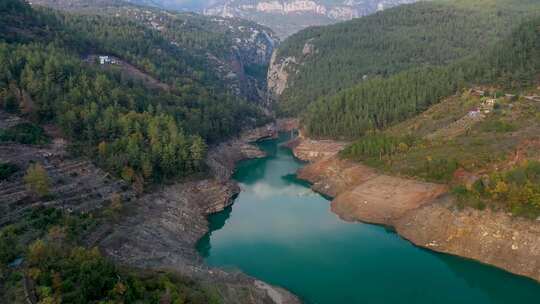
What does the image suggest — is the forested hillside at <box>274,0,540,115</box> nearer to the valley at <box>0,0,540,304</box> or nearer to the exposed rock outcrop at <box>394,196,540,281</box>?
the valley at <box>0,0,540,304</box>

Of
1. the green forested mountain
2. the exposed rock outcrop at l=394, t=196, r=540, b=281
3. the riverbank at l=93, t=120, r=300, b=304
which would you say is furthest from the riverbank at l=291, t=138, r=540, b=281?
the green forested mountain

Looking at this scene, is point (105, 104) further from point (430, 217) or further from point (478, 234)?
point (478, 234)

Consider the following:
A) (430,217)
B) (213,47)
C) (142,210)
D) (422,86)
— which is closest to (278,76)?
(213,47)

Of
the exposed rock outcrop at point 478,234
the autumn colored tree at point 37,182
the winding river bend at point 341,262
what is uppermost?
the autumn colored tree at point 37,182

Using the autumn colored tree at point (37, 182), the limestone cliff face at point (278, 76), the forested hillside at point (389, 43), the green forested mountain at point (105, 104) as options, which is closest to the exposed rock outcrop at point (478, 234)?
the green forested mountain at point (105, 104)

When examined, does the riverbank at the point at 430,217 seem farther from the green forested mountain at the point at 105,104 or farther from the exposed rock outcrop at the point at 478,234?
the green forested mountain at the point at 105,104

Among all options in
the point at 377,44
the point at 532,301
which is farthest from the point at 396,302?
the point at 377,44

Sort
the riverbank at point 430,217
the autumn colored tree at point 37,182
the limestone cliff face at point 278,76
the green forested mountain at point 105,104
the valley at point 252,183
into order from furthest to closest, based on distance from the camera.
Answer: the limestone cliff face at point 278,76 < the green forested mountain at point 105,104 < the autumn colored tree at point 37,182 < the riverbank at point 430,217 < the valley at point 252,183
